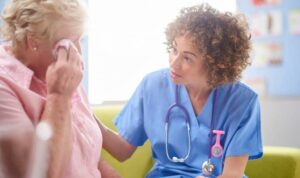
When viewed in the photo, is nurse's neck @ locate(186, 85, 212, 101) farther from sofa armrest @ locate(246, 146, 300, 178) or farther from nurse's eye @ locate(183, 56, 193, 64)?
sofa armrest @ locate(246, 146, 300, 178)

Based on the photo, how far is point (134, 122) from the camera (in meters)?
1.25

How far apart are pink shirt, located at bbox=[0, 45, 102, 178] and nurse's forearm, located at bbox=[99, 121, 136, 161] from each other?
224mm

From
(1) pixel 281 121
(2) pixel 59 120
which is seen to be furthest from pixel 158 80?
(1) pixel 281 121

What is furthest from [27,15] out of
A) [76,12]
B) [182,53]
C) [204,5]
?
[204,5]

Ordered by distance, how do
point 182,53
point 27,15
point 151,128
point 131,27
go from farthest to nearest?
point 131,27
point 151,128
point 182,53
point 27,15

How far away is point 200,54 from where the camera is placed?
43.9 inches

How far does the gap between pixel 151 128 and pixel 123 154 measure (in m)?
0.14

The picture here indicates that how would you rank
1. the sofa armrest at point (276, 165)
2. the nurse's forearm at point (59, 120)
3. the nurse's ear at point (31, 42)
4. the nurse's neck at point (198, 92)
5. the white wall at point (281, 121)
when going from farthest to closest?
the white wall at point (281, 121), the sofa armrest at point (276, 165), the nurse's neck at point (198, 92), the nurse's ear at point (31, 42), the nurse's forearm at point (59, 120)

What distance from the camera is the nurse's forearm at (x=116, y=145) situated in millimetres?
1193

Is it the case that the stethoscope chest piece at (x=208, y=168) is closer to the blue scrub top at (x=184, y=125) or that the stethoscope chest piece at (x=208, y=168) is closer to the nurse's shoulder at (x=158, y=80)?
the blue scrub top at (x=184, y=125)

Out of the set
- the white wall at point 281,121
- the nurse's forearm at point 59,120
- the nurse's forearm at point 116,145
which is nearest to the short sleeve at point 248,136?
the nurse's forearm at point 116,145

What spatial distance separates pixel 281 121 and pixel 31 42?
5.41 feet

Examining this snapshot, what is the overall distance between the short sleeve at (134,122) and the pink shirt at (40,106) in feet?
0.91

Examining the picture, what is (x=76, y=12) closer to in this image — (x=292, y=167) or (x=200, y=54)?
(x=200, y=54)
